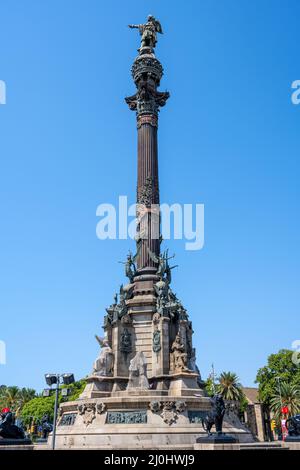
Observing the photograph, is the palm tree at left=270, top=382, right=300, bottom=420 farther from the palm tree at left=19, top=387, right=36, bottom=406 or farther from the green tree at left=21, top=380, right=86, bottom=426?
the palm tree at left=19, top=387, right=36, bottom=406

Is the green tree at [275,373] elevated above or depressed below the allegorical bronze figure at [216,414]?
above

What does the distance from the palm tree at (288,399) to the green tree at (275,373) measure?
5.71 ft

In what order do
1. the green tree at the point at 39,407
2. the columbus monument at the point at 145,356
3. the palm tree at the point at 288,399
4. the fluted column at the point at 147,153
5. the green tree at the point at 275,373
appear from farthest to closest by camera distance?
the green tree at the point at 39,407 → the green tree at the point at 275,373 → the palm tree at the point at 288,399 → the fluted column at the point at 147,153 → the columbus monument at the point at 145,356

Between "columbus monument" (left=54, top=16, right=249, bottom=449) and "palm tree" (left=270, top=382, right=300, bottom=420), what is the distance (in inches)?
1238

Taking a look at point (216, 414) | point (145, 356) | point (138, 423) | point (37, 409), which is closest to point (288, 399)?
point (145, 356)

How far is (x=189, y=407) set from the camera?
2447cm

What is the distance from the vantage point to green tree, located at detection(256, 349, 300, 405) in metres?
60.4

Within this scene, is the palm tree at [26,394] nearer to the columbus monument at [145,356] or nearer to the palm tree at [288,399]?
the palm tree at [288,399]

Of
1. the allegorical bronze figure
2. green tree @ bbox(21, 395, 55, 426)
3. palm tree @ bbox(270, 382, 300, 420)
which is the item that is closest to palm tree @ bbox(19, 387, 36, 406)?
green tree @ bbox(21, 395, 55, 426)

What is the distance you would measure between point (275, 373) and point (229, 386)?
→ 25.9 feet

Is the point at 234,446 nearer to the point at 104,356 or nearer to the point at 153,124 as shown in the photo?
the point at 104,356

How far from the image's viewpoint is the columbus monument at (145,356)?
→ 75.8 feet

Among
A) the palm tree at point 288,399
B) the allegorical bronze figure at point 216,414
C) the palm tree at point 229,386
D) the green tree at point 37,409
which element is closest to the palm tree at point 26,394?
the green tree at point 37,409

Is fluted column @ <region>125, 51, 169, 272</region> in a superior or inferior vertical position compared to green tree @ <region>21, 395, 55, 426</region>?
superior
